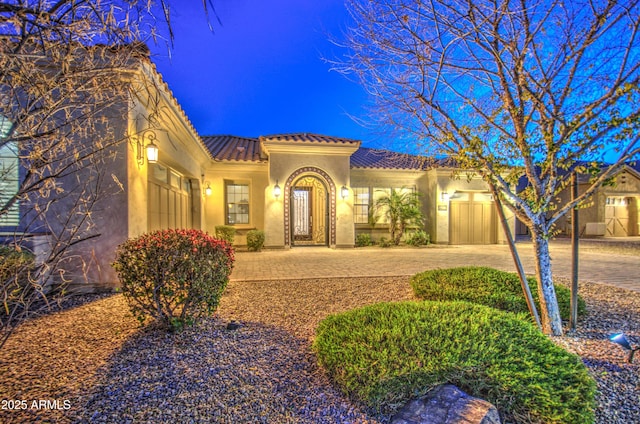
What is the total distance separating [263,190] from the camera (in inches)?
512

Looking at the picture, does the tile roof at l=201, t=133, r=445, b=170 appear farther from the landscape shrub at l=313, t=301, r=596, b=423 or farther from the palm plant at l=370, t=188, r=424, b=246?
the landscape shrub at l=313, t=301, r=596, b=423

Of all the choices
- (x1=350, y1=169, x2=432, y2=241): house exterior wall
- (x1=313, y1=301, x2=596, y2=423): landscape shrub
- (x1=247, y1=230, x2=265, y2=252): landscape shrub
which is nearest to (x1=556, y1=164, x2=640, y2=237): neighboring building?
(x1=350, y1=169, x2=432, y2=241): house exterior wall

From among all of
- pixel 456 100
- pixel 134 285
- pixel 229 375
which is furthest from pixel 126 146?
pixel 456 100

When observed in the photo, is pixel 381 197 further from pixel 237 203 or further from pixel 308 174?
pixel 237 203

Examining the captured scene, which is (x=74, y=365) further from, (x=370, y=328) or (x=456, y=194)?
(x=456, y=194)

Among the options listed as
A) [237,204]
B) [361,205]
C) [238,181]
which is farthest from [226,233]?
[361,205]

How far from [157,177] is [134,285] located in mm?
4706

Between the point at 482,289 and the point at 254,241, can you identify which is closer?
the point at 482,289

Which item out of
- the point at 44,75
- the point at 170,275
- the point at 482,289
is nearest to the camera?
the point at 44,75

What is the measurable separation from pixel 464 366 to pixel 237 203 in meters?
11.6

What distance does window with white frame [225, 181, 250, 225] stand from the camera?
1291 cm

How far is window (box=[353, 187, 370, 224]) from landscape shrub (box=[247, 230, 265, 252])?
4.51 meters

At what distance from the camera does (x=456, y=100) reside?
14.4 feet

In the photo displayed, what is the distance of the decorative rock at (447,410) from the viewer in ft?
6.98
